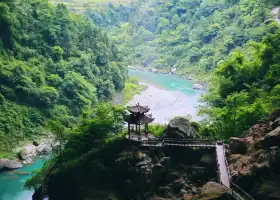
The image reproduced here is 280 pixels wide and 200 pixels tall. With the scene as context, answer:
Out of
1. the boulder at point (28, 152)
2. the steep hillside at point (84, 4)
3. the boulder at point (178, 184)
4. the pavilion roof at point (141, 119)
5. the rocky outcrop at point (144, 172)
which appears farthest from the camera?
the steep hillside at point (84, 4)

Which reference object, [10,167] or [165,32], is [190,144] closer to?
[10,167]

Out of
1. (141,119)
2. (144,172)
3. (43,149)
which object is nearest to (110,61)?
(43,149)

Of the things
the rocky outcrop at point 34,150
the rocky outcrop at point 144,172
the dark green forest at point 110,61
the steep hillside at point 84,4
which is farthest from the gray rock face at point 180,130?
the steep hillside at point 84,4

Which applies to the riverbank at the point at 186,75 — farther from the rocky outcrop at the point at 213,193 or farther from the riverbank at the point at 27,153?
the rocky outcrop at the point at 213,193

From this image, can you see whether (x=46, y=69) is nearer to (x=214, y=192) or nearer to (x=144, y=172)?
(x=144, y=172)

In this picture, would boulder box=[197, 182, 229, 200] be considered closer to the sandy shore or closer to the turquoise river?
the turquoise river

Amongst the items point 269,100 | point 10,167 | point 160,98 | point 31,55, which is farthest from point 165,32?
point 269,100
